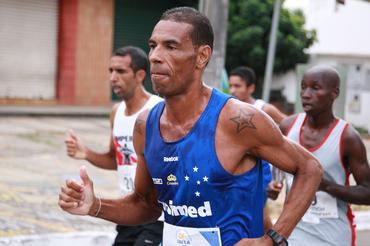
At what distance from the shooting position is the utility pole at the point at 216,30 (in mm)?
7824

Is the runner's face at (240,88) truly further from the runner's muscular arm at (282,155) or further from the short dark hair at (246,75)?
the runner's muscular arm at (282,155)

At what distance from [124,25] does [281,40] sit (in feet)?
16.3

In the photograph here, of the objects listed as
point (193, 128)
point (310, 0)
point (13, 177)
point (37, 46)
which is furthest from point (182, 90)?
point (310, 0)

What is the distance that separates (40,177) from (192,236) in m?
7.41

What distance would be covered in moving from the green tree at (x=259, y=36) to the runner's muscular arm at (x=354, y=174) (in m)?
17.0

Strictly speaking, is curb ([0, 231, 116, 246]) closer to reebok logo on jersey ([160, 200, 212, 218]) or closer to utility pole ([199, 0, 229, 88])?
utility pole ([199, 0, 229, 88])

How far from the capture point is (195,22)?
9.43 feet

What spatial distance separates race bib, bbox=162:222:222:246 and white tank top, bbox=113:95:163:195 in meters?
1.91

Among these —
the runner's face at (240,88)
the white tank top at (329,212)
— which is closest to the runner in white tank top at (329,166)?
the white tank top at (329,212)

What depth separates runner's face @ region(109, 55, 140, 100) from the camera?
528 centimetres

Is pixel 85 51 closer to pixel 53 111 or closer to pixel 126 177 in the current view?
pixel 53 111

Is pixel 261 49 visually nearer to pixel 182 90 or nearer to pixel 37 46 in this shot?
pixel 37 46

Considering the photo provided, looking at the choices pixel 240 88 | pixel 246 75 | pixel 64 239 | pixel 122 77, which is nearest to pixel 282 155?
pixel 122 77

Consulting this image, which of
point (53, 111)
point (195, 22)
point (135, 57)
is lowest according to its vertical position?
point (53, 111)
